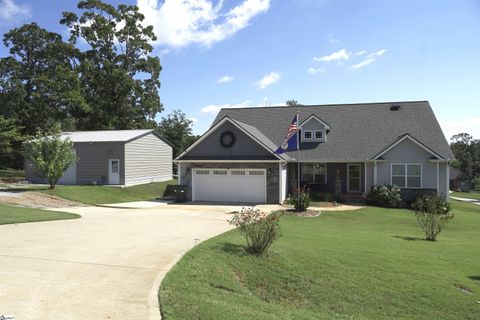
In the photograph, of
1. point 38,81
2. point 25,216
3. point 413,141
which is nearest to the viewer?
point 25,216

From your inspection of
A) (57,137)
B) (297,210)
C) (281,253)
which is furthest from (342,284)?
(57,137)

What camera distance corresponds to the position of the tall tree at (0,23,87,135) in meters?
42.0

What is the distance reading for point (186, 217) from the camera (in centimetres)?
1823

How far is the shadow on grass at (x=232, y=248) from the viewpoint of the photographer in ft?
33.0

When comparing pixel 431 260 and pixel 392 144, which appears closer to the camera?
pixel 431 260

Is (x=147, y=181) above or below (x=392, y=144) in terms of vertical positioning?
below

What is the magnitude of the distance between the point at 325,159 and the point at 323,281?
18.9 m

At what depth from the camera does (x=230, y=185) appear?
2586 centimetres

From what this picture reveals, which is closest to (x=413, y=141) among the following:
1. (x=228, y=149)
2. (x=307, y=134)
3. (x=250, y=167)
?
(x=307, y=134)

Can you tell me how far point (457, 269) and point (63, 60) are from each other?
46.5 meters

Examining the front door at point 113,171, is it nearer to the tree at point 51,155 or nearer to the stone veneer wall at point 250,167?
the tree at point 51,155

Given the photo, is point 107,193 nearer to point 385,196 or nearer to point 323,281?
point 385,196

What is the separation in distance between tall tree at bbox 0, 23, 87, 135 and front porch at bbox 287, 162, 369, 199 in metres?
25.2

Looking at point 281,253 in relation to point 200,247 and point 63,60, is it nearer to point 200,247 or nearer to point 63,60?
point 200,247
